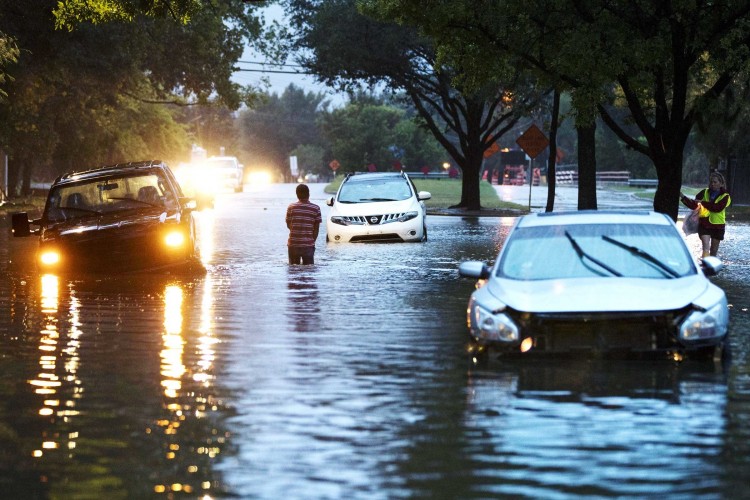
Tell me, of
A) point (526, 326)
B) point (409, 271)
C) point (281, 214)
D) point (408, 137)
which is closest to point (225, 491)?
point (526, 326)

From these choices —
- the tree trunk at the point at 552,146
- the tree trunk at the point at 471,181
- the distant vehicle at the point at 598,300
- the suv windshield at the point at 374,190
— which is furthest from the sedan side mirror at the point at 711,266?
the tree trunk at the point at 471,181

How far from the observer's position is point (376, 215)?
3058 centimetres

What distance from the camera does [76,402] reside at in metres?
10.2

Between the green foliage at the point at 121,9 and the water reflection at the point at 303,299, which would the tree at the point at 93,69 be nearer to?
the green foliage at the point at 121,9

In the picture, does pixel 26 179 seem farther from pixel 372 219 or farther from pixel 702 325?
pixel 702 325

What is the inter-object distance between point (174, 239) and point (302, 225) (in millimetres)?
2132

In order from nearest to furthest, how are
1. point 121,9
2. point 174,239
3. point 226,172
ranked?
point 174,239
point 121,9
point 226,172

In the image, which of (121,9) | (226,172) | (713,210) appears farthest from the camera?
(226,172)

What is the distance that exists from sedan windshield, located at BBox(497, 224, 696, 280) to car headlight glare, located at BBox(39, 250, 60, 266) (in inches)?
347

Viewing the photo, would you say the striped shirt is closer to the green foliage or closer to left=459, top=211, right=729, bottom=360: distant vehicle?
the green foliage

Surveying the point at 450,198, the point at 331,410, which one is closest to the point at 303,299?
the point at 331,410

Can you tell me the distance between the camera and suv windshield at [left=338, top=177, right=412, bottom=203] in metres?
31.5

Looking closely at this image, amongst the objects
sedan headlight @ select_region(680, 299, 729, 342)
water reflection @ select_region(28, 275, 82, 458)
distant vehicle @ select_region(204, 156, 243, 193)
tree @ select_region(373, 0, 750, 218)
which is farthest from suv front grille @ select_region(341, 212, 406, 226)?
distant vehicle @ select_region(204, 156, 243, 193)

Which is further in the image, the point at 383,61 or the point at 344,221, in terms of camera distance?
the point at 383,61
